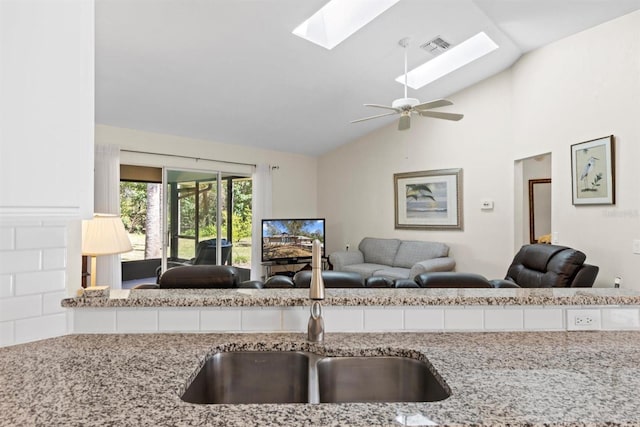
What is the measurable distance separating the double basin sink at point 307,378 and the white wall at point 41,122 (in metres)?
0.60

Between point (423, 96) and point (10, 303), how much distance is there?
16.1 feet

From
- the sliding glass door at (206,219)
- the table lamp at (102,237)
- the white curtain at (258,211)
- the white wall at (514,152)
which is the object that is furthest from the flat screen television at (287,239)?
the table lamp at (102,237)

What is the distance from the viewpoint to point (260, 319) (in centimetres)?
125

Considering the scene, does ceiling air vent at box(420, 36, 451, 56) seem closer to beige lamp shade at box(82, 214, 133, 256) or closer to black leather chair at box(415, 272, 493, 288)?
black leather chair at box(415, 272, 493, 288)

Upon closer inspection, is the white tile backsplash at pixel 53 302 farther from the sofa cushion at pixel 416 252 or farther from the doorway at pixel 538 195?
the doorway at pixel 538 195

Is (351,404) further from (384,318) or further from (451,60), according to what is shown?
(451,60)

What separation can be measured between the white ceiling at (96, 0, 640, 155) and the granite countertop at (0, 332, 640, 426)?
2.60m

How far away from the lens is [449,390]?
836 millimetres

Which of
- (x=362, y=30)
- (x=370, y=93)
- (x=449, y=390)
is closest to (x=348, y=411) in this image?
(x=449, y=390)

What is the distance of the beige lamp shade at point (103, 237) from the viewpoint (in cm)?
236

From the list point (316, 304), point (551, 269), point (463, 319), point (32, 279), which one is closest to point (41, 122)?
point (32, 279)

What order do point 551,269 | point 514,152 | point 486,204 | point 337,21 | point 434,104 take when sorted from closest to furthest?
1. point 551,269
2. point 434,104
3. point 337,21
4. point 514,152
5. point 486,204

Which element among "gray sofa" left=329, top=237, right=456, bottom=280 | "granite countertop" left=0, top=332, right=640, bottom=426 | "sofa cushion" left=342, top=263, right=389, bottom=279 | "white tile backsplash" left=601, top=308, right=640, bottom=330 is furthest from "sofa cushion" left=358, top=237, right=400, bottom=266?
"granite countertop" left=0, top=332, right=640, bottom=426

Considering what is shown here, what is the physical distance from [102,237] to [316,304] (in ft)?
6.13
